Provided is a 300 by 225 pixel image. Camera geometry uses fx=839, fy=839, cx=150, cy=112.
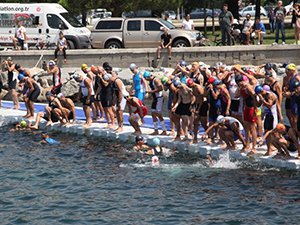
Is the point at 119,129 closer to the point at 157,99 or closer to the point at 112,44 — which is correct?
the point at 157,99

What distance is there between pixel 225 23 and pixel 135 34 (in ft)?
13.3

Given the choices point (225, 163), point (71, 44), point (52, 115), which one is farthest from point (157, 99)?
point (71, 44)

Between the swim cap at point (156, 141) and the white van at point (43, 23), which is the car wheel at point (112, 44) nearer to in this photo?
the white van at point (43, 23)

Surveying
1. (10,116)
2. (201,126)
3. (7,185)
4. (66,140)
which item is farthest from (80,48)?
(7,185)

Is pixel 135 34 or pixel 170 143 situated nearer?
pixel 170 143

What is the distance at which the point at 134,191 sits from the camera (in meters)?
19.3

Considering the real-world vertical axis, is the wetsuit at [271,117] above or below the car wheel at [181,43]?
below

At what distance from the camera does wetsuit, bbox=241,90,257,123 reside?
2039cm

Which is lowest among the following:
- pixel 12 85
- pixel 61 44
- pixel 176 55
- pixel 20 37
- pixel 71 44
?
pixel 12 85

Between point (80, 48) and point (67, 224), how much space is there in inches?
824

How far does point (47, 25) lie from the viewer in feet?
122

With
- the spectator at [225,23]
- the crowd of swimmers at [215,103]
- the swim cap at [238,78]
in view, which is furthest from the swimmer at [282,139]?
the spectator at [225,23]

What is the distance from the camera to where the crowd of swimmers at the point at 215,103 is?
66.0 feet

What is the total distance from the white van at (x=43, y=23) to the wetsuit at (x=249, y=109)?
17786 millimetres
